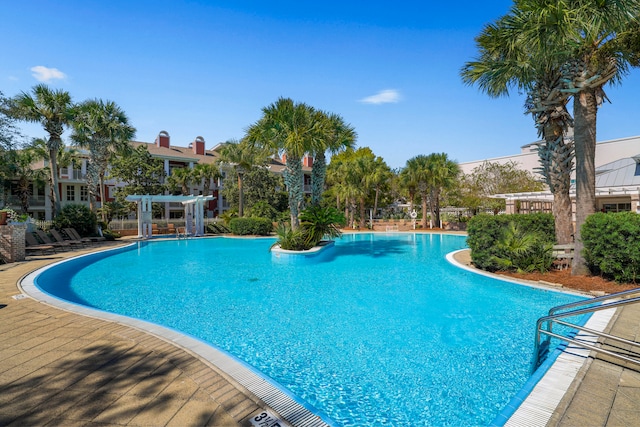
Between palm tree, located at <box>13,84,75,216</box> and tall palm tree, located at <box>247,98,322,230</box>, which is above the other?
palm tree, located at <box>13,84,75,216</box>

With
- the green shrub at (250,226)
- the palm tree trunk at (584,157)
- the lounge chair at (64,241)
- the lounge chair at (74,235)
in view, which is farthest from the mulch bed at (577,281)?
the lounge chair at (74,235)

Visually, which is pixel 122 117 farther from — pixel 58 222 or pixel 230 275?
pixel 230 275

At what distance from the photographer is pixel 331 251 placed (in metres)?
16.2

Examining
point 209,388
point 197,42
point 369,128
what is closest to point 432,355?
point 209,388

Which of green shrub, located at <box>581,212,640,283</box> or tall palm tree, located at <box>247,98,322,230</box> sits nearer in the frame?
green shrub, located at <box>581,212,640,283</box>

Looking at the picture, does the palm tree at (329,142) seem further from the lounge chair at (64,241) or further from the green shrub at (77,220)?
the green shrub at (77,220)

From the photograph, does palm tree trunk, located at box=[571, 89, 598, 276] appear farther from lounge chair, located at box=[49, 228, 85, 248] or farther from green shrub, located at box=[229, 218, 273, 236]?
lounge chair, located at box=[49, 228, 85, 248]

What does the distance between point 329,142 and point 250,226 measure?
9732 millimetres

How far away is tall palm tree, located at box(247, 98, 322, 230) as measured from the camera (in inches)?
598

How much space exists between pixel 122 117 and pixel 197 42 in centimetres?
1422

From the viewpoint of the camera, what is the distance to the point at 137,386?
3078mm

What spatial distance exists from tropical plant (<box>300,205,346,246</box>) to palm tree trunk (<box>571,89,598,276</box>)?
31.4ft

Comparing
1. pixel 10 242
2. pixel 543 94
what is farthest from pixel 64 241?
pixel 543 94

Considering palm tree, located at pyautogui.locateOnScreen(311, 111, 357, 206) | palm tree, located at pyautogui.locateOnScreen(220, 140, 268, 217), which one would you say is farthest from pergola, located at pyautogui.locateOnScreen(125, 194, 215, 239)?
palm tree, located at pyautogui.locateOnScreen(311, 111, 357, 206)
